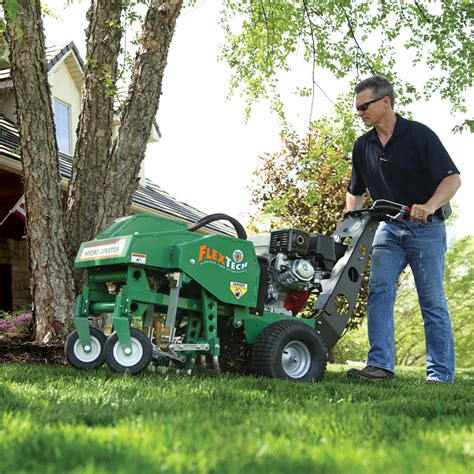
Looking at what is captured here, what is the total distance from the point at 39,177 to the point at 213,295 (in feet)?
9.09

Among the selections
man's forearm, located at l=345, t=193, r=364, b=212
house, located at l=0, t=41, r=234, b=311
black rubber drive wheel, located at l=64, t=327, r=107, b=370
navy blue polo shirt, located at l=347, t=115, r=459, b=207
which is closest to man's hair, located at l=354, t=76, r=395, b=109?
navy blue polo shirt, located at l=347, t=115, r=459, b=207

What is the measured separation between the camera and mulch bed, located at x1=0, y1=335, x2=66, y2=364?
5.50 meters

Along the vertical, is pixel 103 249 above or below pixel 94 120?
below

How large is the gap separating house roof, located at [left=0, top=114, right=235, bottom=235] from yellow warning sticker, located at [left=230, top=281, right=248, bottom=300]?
6.25 m

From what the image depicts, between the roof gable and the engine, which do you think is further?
the roof gable

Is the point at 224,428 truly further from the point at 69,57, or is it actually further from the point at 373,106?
the point at 69,57

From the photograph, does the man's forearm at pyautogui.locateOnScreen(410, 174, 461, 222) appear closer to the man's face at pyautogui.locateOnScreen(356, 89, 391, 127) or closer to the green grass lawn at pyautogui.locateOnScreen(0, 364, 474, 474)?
the man's face at pyautogui.locateOnScreen(356, 89, 391, 127)

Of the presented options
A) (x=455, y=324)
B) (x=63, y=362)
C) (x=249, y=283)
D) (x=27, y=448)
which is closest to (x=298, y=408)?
(x=27, y=448)

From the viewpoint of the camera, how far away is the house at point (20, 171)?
10.9 meters

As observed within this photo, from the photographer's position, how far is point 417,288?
15.7 ft

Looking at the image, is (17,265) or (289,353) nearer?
(289,353)

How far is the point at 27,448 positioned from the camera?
1941 mm

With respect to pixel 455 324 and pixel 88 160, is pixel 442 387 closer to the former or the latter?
pixel 88 160

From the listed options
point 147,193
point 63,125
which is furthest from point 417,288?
point 147,193
